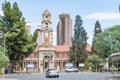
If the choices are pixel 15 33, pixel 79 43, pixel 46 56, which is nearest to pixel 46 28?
pixel 46 56

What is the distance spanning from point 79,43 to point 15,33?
110ft

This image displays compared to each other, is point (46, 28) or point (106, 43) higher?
point (46, 28)

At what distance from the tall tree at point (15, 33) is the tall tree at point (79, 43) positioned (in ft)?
91.9

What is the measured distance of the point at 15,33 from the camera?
297 ft

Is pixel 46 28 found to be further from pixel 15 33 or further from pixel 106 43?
pixel 15 33

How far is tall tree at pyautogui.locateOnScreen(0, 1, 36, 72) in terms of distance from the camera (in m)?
91.7

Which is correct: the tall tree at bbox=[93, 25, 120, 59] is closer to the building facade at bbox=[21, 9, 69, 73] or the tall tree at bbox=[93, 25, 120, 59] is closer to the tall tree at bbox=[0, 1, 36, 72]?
the building facade at bbox=[21, 9, 69, 73]

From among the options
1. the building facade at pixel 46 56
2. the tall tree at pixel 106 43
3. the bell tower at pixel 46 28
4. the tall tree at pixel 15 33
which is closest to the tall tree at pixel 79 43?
the tall tree at pixel 106 43

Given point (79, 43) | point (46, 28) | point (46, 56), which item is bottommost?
point (46, 56)

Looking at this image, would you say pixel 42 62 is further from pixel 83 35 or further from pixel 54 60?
pixel 83 35

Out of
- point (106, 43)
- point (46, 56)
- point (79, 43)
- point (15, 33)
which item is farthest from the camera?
point (46, 56)

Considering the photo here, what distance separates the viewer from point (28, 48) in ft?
306

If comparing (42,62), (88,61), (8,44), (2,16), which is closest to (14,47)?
(8,44)

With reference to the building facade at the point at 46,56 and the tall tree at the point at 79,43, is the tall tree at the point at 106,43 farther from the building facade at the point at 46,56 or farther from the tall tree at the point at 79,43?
the building facade at the point at 46,56
